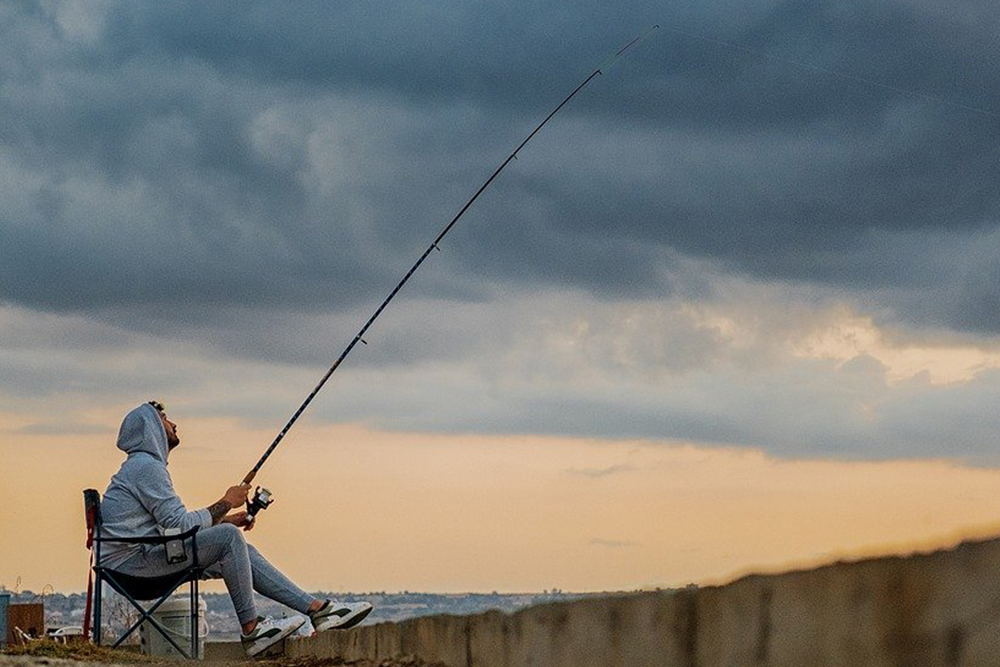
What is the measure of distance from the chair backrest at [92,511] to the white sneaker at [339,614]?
1323mm

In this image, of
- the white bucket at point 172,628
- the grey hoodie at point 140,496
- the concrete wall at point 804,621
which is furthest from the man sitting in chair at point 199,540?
the concrete wall at point 804,621

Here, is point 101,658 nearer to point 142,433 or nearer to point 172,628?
point 172,628

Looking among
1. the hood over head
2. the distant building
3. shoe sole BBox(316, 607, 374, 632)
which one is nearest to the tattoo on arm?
the hood over head

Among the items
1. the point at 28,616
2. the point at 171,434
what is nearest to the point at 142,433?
the point at 171,434

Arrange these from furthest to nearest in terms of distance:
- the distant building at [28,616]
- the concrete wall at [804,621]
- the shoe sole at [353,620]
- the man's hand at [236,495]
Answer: the distant building at [28,616] < the man's hand at [236,495] < the shoe sole at [353,620] < the concrete wall at [804,621]

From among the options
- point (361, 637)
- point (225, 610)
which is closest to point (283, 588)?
point (225, 610)

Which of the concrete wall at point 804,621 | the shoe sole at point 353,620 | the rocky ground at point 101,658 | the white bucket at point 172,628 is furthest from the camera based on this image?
the white bucket at point 172,628

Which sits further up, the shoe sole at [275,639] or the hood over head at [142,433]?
the hood over head at [142,433]

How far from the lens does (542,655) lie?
12.3 ft

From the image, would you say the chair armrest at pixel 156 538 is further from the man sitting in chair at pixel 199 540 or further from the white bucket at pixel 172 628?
the white bucket at pixel 172 628

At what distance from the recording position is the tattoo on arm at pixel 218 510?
9.09 metres

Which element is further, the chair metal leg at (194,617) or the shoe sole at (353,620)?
the chair metal leg at (194,617)

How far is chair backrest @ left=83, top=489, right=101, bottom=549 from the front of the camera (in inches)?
357

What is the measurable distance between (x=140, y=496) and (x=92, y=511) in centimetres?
28
